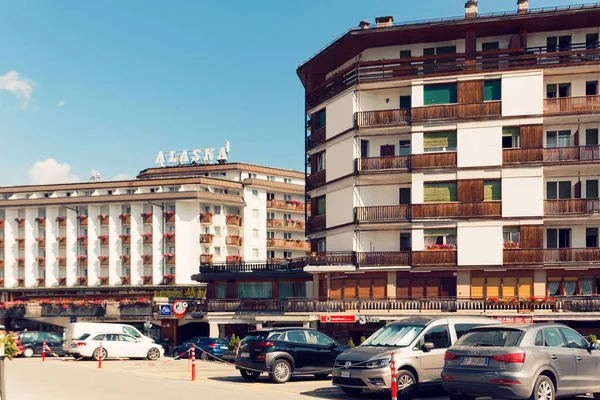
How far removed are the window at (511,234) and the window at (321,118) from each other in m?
13.9

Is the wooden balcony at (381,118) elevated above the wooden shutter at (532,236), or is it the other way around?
the wooden balcony at (381,118)

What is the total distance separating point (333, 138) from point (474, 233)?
11.0 metres

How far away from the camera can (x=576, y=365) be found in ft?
60.2

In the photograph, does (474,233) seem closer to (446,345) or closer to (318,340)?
(318,340)

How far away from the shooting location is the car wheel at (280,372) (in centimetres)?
2570

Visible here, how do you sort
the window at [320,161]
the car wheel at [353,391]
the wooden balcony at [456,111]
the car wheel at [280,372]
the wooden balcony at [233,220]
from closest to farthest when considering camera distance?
the car wheel at [353,391] < the car wheel at [280,372] < the wooden balcony at [456,111] < the window at [320,161] < the wooden balcony at [233,220]

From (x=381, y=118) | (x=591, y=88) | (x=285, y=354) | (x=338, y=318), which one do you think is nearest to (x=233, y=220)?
(x=381, y=118)

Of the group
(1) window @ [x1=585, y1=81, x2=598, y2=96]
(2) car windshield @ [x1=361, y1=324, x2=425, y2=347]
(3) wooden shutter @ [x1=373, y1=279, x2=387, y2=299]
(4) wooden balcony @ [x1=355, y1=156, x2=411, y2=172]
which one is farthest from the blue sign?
(2) car windshield @ [x1=361, y1=324, x2=425, y2=347]

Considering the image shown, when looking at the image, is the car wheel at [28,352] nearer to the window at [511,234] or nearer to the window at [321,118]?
the window at [321,118]

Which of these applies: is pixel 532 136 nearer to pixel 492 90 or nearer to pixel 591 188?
pixel 492 90

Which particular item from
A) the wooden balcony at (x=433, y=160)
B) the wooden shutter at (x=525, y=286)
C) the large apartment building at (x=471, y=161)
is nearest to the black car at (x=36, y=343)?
the large apartment building at (x=471, y=161)

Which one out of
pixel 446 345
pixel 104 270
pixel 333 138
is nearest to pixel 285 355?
pixel 446 345

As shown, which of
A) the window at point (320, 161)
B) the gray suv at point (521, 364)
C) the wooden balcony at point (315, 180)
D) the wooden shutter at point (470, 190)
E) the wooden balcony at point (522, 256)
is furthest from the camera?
the window at point (320, 161)

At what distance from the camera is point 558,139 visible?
4781 centimetres
